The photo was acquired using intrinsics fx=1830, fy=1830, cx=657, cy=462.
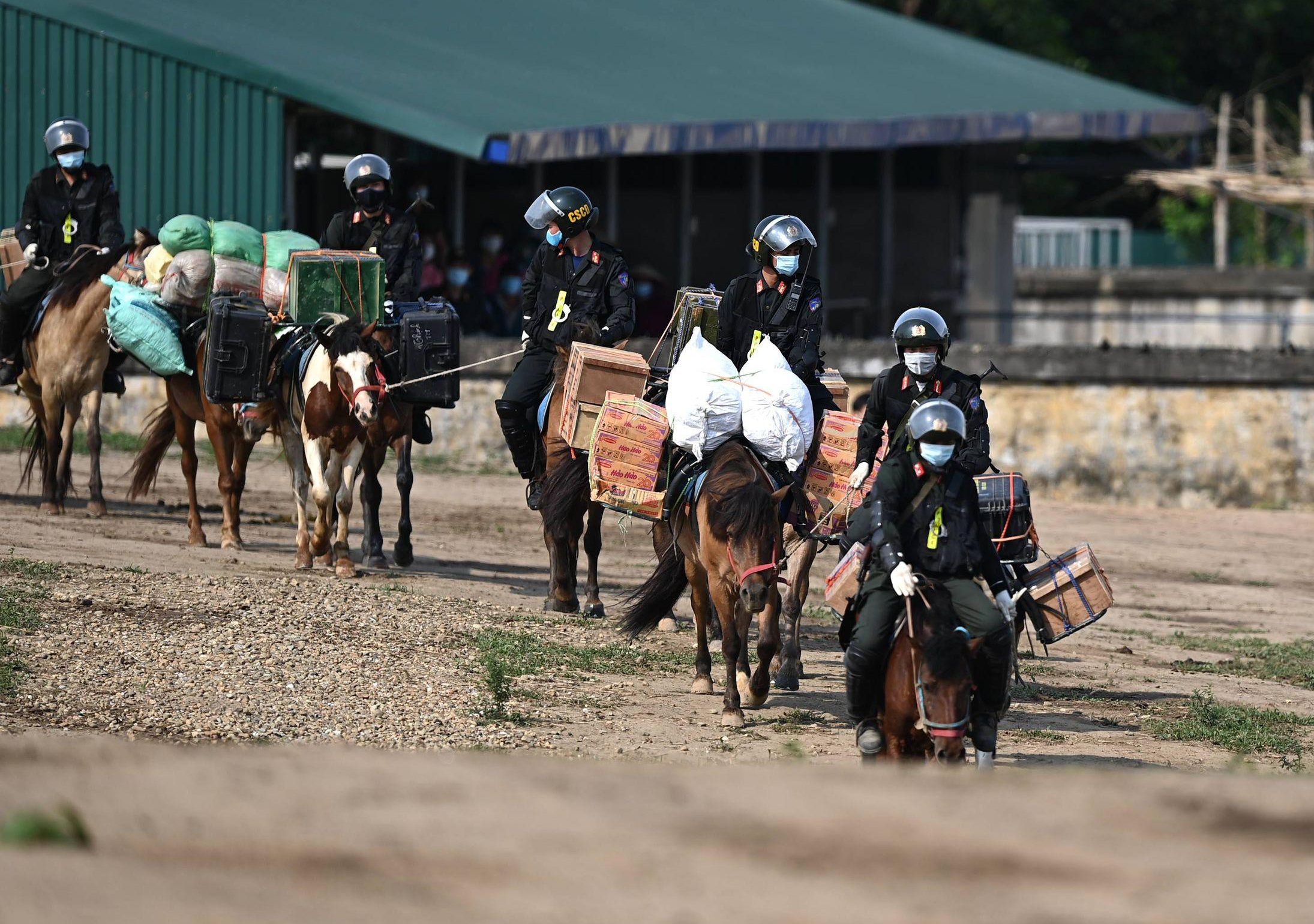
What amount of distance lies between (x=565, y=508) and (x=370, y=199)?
3.15 m

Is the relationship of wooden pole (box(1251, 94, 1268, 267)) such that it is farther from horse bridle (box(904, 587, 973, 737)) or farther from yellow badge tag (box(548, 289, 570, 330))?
horse bridle (box(904, 587, 973, 737))

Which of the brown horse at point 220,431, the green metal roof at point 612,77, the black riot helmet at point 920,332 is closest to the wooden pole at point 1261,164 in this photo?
the green metal roof at point 612,77

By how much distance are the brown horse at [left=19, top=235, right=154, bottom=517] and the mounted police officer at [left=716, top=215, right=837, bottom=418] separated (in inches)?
231

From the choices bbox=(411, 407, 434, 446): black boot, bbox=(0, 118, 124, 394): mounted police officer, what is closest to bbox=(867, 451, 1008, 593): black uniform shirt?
bbox=(411, 407, 434, 446): black boot

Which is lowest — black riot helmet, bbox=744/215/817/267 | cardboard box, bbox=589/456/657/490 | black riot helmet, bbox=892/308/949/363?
cardboard box, bbox=589/456/657/490

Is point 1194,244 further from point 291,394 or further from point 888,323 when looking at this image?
point 291,394

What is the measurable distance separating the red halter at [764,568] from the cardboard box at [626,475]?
952 millimetres

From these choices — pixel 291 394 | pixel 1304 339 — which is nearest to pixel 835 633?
pixel 291 394

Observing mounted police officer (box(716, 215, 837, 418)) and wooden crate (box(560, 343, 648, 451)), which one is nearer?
mounted police officer (box(716, 215, 837, 418))

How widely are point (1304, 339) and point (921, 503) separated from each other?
24.1 meters

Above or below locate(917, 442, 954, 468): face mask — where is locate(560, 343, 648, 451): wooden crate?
above

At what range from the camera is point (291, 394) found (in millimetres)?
13094

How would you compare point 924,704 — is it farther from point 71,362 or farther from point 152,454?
point 71,362

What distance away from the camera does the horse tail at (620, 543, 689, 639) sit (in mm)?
10484
